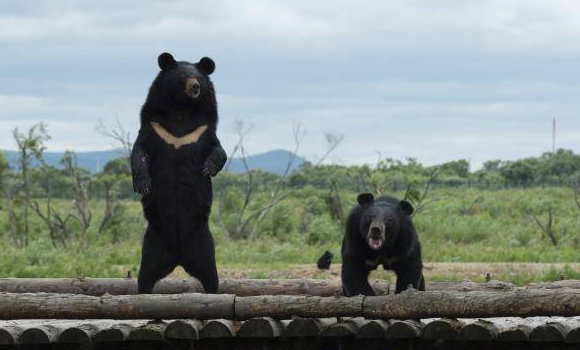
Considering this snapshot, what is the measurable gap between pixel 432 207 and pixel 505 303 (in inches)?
926

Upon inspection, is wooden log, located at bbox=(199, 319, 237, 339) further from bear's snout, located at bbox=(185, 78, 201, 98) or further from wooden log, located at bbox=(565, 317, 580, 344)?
wooden log, located at bbox=(565, 317, 580, 344)

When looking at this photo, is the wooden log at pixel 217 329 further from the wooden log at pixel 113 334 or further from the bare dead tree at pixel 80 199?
the bare dead tree at pixel 80 199

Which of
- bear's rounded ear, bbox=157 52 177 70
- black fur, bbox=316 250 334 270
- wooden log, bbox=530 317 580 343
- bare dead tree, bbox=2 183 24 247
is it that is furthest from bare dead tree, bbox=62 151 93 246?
wooden log, bbox=530 317 580 343

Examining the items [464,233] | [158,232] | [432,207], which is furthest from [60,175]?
[158,232]

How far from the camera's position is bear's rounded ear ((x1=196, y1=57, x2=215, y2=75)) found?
21.9 feet

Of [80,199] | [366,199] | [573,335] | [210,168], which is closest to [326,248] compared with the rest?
[80,199]

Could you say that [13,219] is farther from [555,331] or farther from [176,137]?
[555,331]

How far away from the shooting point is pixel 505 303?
5285 mm

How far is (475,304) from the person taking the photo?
17.5 ft

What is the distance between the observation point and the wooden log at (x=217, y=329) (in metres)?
5.51

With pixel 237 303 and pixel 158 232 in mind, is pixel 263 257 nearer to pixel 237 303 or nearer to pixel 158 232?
pixel 158 232

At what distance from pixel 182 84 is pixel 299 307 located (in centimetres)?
172

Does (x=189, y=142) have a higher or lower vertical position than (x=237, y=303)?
higher

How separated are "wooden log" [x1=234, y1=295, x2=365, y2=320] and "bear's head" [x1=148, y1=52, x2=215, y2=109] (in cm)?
150
